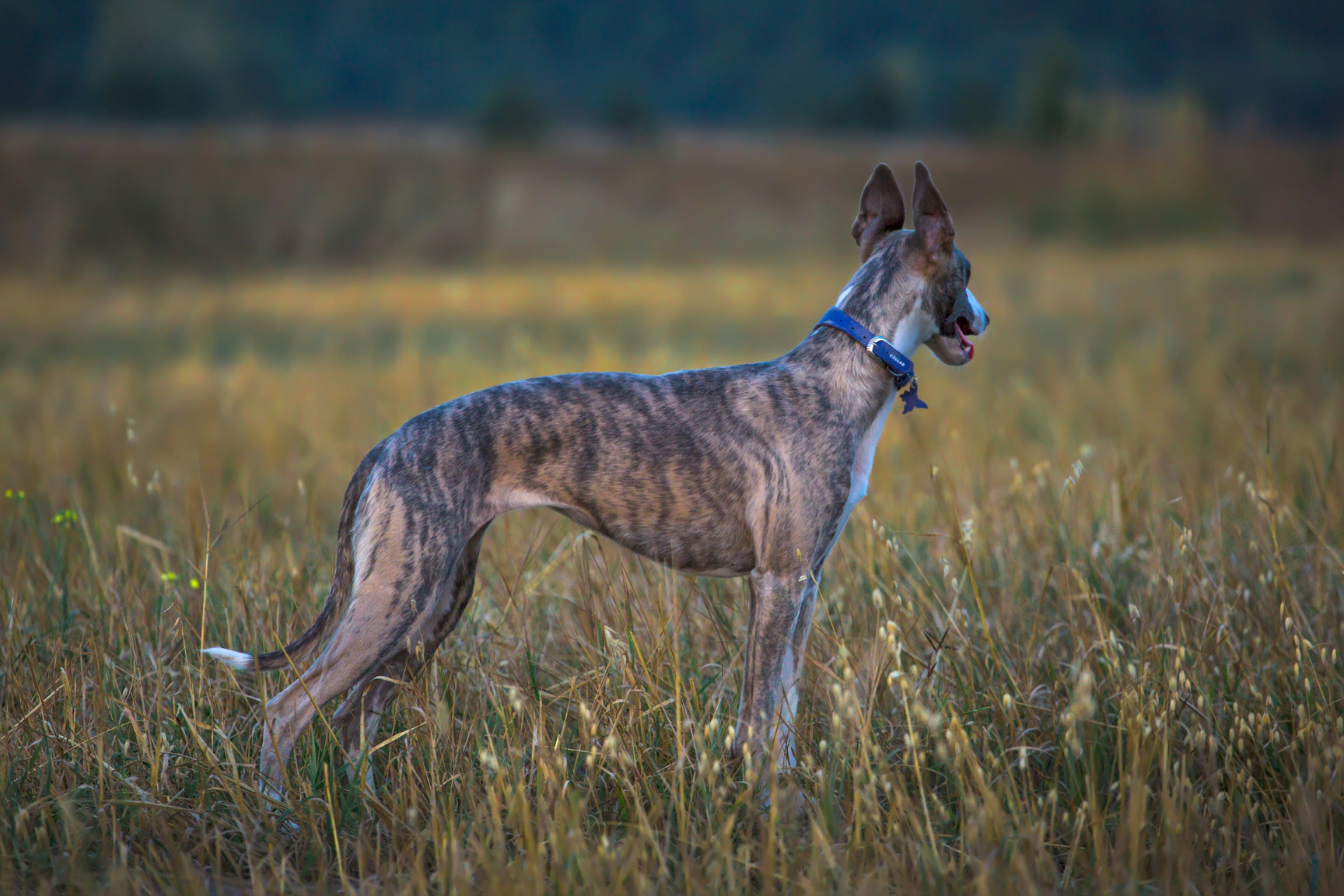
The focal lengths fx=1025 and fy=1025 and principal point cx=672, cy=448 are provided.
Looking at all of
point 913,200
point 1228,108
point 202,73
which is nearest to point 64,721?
point 913,200

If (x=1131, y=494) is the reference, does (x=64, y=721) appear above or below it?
below

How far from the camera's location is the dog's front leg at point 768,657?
3533 millimetres

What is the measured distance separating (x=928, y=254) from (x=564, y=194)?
1175 inches

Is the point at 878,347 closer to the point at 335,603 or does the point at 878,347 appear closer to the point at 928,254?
the point at 928,254

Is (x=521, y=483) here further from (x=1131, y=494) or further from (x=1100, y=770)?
(x=1131, y=494)

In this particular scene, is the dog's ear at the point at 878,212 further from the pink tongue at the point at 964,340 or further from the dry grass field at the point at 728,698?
the dry grass field at the point at 728,698

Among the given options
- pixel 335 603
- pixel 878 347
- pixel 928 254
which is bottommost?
pixel 335 603

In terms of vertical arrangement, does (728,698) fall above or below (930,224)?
below

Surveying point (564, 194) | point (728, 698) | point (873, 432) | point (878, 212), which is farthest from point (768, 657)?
point (564, 194)

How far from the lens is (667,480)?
355 centimetres

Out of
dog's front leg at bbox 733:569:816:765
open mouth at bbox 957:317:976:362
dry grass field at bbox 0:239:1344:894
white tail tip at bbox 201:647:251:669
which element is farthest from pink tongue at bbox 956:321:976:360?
white tail tip at bbox 201:647:251:669

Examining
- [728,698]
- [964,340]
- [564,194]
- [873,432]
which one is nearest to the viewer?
[873,432]

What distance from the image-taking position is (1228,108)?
41.6 metres

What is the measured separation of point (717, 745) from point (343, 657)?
4.42 feet
